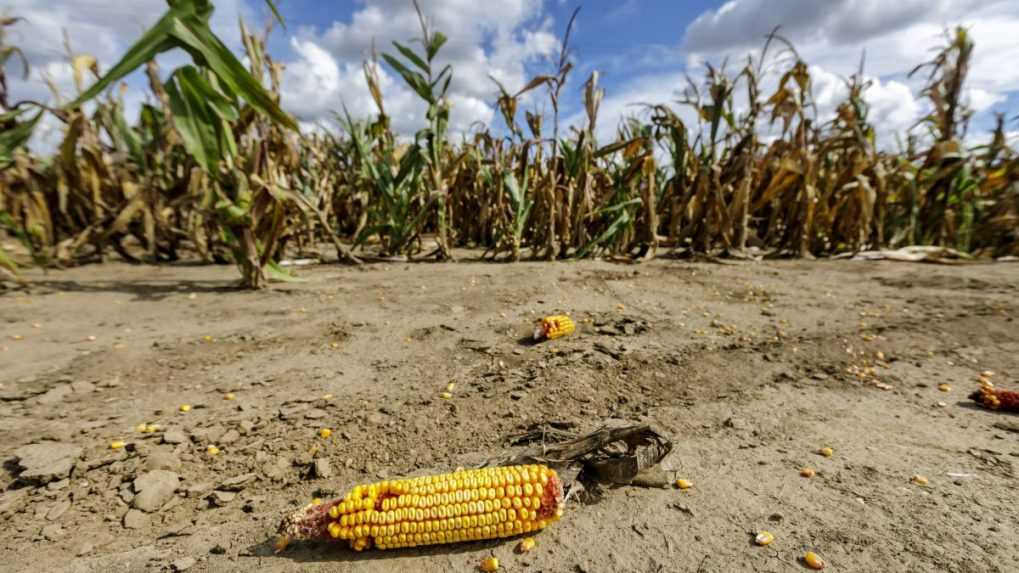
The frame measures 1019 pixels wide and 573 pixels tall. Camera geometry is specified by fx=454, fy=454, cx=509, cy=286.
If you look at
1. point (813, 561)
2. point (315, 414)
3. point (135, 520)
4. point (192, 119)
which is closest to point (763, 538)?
point (813, 561)

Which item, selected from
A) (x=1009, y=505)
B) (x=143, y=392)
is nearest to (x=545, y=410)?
(x=1009, y=505)

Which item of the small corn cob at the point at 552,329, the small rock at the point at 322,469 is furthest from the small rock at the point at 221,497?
the small corn cob at the point at 552,329

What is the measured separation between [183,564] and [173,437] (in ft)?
2.09

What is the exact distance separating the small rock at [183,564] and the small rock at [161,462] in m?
0.44

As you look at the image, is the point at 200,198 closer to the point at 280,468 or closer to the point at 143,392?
the point at 143,392

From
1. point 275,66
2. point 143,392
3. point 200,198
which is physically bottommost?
point 143,392

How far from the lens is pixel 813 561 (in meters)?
1.05

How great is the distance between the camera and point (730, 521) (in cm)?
119

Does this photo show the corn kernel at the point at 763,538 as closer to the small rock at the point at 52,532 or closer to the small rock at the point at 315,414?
the small rock at the point at 315,414

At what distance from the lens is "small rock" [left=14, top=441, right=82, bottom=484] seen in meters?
1.36

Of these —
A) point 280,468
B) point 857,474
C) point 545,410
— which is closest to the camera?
point 857,474

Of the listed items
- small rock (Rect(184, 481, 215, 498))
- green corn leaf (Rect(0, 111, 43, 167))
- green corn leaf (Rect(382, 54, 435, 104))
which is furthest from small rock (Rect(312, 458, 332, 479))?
green corn leaf (Rect(382, 54, 435, 104))

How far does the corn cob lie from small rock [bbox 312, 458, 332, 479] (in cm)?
28

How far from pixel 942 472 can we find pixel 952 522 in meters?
0.27
